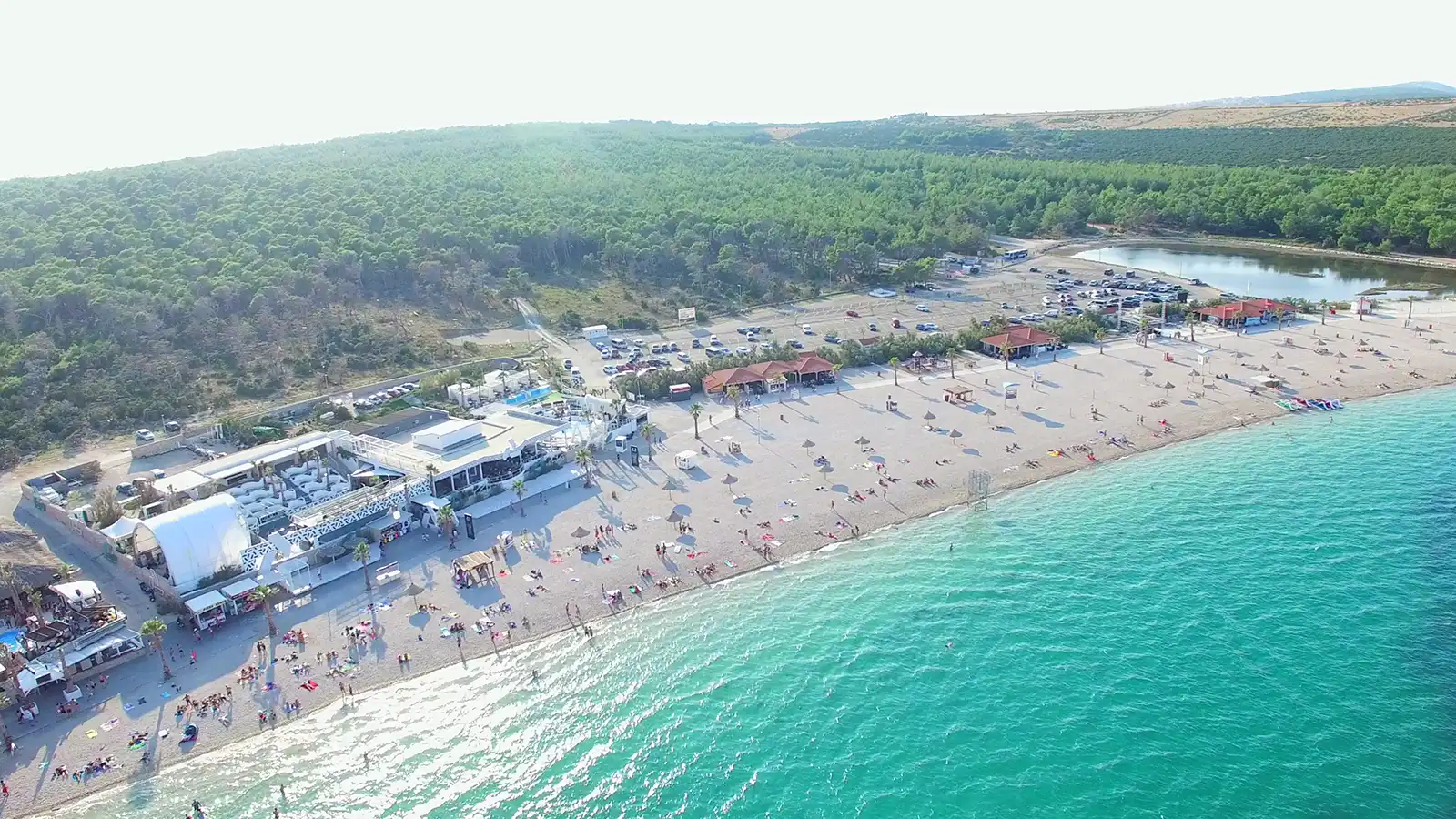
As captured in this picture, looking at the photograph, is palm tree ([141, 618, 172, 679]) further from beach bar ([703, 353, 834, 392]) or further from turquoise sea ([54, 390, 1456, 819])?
beach bar ([703, 353, 834, 392])

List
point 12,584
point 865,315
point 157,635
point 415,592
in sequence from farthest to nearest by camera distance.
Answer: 1. point 865,315
2. point 415,592
3. point 12,584
4. point 157,635

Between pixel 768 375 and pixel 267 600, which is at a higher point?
pixel 768 375

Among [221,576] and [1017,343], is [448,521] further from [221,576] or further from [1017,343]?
[1017,343]

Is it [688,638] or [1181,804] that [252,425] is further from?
[1181,804]

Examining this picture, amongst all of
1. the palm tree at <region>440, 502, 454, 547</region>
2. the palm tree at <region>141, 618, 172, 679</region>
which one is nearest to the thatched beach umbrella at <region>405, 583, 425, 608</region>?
the palm tree at <region>440, 502, 454, 547</region>

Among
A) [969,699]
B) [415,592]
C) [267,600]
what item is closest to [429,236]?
[415,592]

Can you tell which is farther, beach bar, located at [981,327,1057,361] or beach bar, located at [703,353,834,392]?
beach bar, located at [981,327,1057,361]
